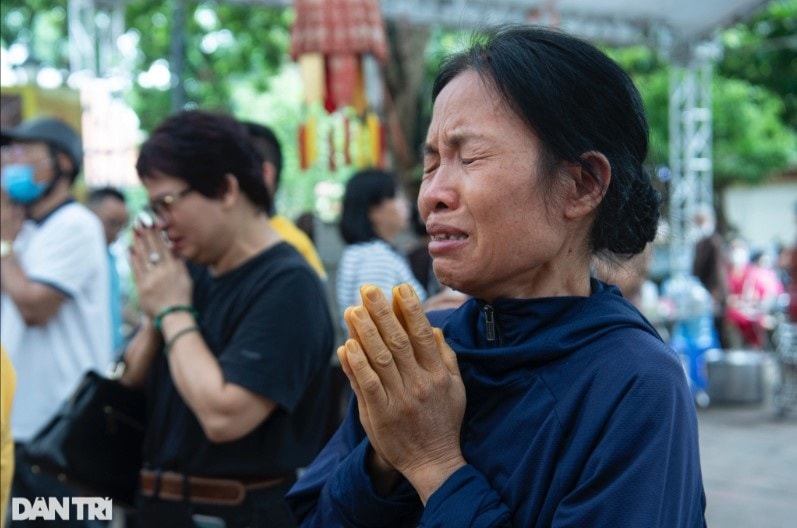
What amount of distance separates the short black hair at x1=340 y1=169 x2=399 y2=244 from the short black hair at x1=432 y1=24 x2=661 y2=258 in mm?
3570

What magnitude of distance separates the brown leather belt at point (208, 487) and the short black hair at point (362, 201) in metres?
2.73

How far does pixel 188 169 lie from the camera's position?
2527 mm

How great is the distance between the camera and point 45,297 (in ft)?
10.9

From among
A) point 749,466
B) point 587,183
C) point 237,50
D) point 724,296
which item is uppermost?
point 237,50

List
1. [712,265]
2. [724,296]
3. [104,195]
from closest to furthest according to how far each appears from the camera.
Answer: [104,195] → [712,265] → [724,296]

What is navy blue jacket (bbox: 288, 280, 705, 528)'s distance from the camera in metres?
1.27

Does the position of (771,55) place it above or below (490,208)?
above

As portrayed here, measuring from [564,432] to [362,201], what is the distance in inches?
153

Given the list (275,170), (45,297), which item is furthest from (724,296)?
(45,297)

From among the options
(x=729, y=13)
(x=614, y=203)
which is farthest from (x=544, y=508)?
(x=729, y=13)

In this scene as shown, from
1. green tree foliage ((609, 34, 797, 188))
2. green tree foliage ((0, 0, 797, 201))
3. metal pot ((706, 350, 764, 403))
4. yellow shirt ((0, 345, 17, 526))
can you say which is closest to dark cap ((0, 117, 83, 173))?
yellow shirt ((0, 345, 17, 526))

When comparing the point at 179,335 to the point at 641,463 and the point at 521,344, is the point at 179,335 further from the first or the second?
the point at 641,463

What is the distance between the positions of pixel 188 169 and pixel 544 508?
1.53 meters

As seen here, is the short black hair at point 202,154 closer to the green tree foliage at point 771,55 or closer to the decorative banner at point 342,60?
the decorative banner at point 342,60
